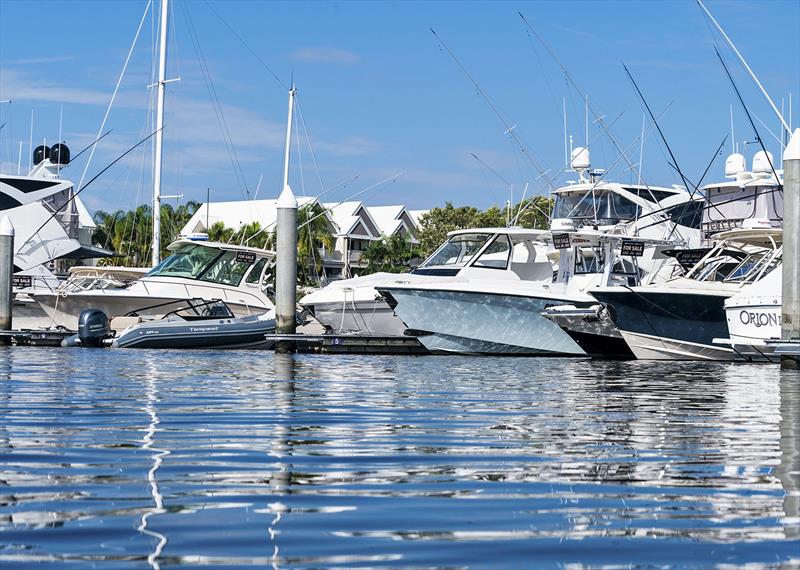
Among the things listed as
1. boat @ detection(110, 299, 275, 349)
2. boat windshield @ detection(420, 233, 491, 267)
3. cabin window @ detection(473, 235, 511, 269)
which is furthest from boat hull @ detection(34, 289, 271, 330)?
cabin window @ detection(473, 235, 511, 269)

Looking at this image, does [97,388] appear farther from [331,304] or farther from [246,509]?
[331,304]

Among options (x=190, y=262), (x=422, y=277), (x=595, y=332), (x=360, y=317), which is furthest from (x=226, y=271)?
(x=595, y=332)

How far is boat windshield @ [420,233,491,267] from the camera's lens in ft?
81.0

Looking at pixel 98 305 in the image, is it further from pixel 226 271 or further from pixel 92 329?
pixel 226 271

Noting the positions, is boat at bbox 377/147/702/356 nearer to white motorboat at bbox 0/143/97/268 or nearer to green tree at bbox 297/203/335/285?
white motorboat at bbox 0/143/97/268

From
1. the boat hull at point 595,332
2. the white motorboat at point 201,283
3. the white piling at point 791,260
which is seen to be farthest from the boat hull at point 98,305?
the white piling at point 791,260

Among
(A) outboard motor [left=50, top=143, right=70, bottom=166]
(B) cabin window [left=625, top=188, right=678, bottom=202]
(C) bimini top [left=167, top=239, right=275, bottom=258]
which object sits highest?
(A) outboard motor [left=50, top=143, right=70, bottom=166]

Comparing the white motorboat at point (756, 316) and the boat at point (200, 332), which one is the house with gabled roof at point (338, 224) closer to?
the boat at point (200, 332)

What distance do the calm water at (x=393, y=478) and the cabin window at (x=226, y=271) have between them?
16.1m

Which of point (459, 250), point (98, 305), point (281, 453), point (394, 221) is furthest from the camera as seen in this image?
point (394, 221)

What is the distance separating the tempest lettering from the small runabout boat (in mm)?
10847

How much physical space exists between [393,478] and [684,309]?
16.0 meters

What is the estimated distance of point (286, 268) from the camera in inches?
896

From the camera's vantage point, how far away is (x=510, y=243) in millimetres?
24750
